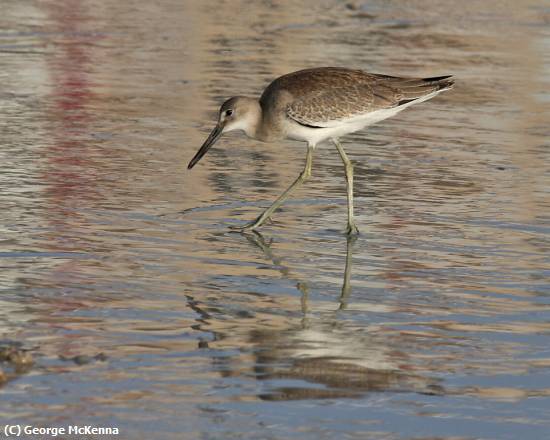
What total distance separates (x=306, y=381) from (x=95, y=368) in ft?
3.36

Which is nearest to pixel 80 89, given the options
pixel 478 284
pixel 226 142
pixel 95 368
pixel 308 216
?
pixel 226 142

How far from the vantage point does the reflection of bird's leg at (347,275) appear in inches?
348

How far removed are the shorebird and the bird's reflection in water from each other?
259 cm

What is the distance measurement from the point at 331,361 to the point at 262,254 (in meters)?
2.60

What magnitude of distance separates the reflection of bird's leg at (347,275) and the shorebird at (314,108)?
0.19 m

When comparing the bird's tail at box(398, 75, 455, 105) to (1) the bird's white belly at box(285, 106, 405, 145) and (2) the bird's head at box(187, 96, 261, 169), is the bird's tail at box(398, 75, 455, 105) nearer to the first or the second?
(1) the bird's white belly at box(285, 106, 405, 145)

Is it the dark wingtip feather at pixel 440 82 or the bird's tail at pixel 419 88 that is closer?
the bird's tail at pixel 419 88

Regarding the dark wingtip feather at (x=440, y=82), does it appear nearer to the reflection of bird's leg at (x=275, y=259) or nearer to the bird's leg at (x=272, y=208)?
the bird's leg at (x=272, y=208)

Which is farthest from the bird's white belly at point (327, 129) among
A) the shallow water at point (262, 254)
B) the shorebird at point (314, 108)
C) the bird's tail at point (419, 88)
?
the shallow water at point (262, 254)

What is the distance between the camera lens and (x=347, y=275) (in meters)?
9.48

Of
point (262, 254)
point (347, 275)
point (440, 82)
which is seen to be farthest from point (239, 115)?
point (347, 275)

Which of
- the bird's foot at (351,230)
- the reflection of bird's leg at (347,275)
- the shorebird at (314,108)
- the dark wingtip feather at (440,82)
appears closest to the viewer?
the reflection of bird's leg at (347,275)

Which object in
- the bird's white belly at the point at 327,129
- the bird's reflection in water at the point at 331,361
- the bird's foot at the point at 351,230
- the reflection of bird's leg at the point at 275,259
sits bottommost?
the bird's foot at the point at 351,230

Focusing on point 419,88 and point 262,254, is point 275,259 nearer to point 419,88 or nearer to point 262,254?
point 262,254
